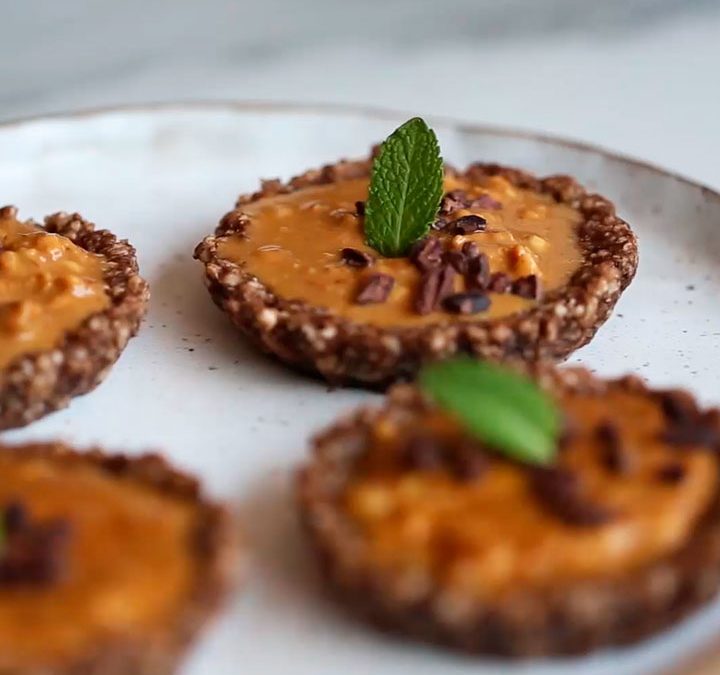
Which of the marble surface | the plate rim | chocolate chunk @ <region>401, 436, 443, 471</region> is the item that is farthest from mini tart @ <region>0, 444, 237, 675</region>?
the marble surface

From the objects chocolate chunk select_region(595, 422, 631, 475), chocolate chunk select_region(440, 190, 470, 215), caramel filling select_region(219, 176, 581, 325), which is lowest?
caramel filling select_region(219, 176, 581, 325)

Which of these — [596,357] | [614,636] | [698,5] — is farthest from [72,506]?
[698,5]

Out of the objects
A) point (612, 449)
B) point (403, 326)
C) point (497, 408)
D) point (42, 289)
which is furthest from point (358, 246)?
point (612, 449)

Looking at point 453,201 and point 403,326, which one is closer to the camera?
point 403,326

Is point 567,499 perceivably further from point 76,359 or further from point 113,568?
point 76,359

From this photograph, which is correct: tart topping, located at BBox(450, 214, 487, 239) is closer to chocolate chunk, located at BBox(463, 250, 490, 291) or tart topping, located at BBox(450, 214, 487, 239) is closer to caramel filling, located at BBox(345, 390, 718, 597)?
chocolate chunk, located at BBox(463, 250, 490, 291)

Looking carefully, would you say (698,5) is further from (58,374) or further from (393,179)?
(58,374)
